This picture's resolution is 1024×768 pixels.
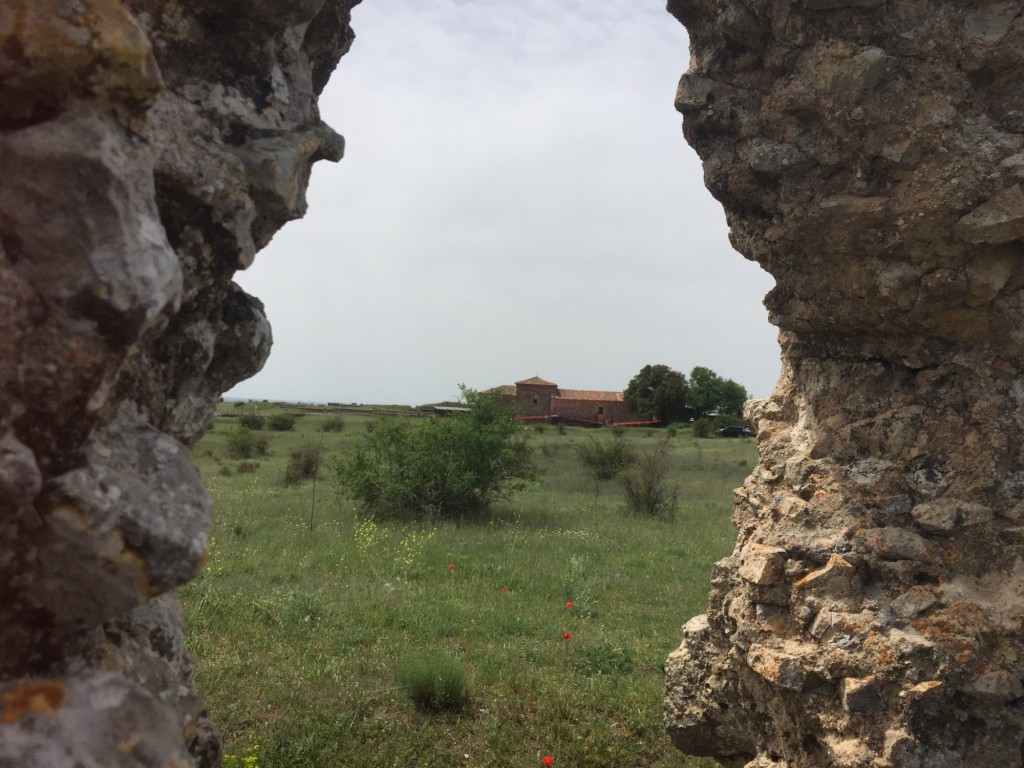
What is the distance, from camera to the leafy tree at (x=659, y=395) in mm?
55375

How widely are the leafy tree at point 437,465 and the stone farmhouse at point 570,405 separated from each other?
3817 centimetres

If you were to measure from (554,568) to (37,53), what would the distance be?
961 centimetres

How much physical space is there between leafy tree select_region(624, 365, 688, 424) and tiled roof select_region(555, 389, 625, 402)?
3.76ft

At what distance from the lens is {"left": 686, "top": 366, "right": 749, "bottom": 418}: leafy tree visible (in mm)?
57312

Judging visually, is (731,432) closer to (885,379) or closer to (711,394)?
(711,394)

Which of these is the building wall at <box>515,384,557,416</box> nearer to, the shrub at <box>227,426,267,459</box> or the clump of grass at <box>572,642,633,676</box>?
the shrub at <box>227,426,267,459</box>

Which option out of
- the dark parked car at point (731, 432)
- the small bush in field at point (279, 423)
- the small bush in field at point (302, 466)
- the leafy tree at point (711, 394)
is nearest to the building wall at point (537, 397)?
the leafy tree at point (711, 394)

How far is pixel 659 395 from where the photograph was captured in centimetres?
5531

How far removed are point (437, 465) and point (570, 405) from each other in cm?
4110

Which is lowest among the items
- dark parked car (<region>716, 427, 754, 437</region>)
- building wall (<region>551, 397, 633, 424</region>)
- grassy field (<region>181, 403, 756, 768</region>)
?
grassy field (<region>181, 403, 756, 768</region>)

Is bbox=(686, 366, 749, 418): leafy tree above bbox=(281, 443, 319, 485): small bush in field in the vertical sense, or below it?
above

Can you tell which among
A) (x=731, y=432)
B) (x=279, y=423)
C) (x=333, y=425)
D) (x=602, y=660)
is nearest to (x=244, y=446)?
(x=279, y=423)

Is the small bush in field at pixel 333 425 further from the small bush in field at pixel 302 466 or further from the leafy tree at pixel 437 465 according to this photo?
the leafy tree at pixel 437 465

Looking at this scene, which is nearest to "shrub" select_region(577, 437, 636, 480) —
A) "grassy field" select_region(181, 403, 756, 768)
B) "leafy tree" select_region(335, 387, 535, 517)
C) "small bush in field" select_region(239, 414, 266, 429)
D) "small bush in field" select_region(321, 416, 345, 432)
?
"leafy tree" select_region(335, 387, 535, 517)
